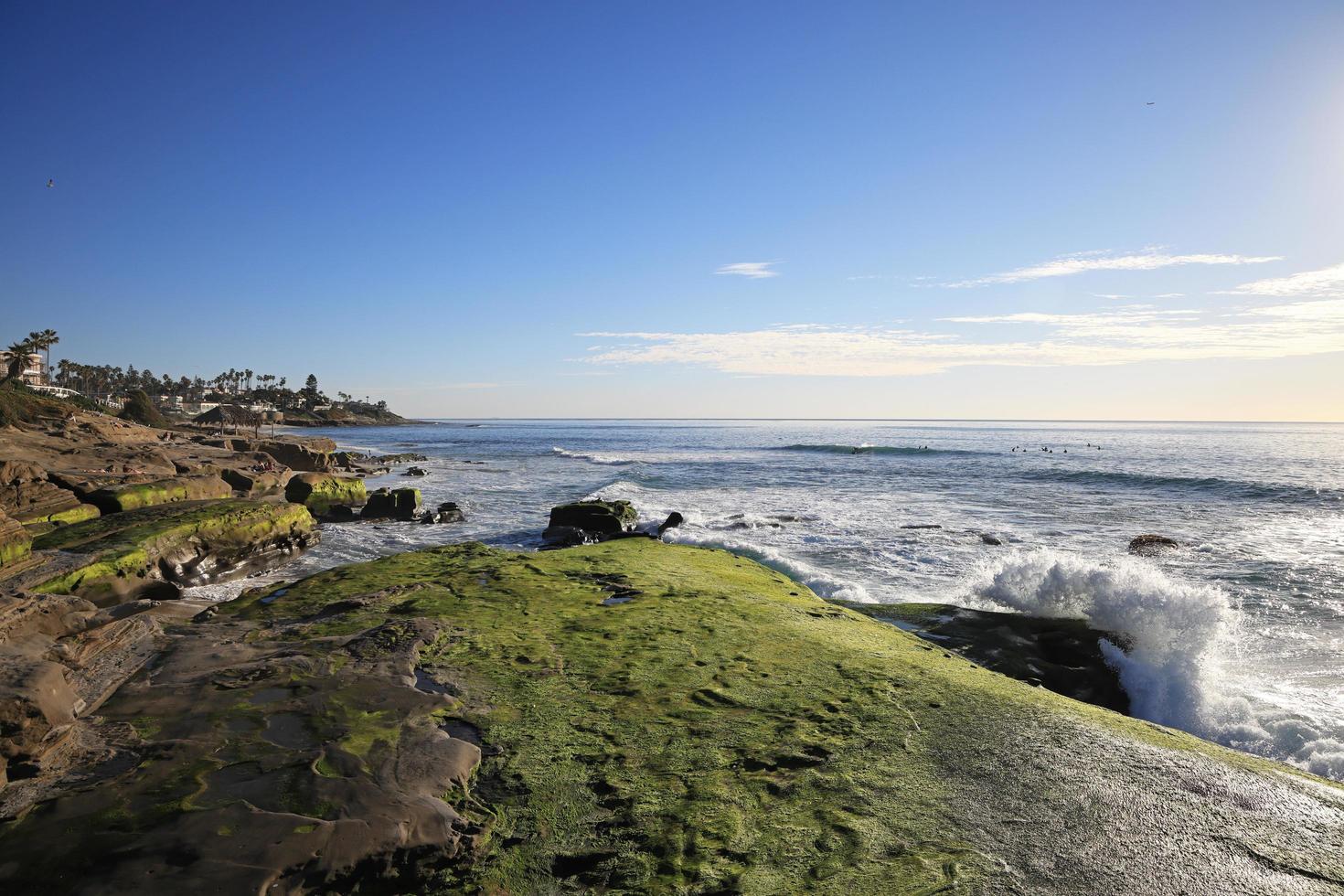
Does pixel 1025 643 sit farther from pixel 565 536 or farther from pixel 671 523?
pixel 671 523

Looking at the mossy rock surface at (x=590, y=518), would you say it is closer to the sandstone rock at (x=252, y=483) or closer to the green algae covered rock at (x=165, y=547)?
the green algae covered rock at (x=165, y=547)

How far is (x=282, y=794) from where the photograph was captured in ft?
12.1

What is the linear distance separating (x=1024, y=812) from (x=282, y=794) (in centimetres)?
438

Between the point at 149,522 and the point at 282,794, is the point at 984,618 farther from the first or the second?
the point at 149,522

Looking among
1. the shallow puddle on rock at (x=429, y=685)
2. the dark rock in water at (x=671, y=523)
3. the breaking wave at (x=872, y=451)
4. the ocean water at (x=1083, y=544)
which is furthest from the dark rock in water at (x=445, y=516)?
the breaking wave at (x=872, y=451)

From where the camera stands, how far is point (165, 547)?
40.2 ft

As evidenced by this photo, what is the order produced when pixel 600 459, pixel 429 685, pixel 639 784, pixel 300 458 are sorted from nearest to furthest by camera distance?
1. pixel 639 784
2. pixel 429 685
3. pixel 300 458
4. pixel 600 459

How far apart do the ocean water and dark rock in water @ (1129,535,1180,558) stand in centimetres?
43

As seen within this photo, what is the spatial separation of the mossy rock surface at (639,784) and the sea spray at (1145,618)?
289 cm

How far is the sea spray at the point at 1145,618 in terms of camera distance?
26.0 ft

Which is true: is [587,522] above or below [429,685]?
below

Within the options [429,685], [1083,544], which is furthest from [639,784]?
[1083,544]

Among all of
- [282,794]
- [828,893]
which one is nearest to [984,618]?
[828,893]

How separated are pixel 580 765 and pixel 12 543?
11299 millimetres
